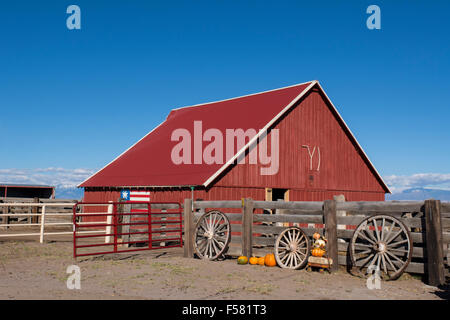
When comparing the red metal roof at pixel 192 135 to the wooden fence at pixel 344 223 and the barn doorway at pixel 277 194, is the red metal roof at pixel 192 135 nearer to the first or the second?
the barn doorway at pixel 277 194

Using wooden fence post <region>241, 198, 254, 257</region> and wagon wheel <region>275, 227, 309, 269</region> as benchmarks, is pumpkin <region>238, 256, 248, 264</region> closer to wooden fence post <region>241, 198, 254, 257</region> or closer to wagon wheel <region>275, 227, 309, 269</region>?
wooden fence post <region>241, 198, 254, 257</region>

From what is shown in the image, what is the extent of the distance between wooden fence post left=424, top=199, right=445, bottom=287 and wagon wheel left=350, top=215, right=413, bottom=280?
0.41 metres

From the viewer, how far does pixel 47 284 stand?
9438mm

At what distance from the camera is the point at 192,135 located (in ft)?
88.8

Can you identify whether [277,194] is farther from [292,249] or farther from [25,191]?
[25,191]

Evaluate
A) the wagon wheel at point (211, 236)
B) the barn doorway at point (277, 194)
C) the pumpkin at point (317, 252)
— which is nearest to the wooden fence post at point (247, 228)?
the wagon wheel at point (211, 236)

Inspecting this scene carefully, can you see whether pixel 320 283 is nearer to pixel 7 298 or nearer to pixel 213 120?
pixel 7 298

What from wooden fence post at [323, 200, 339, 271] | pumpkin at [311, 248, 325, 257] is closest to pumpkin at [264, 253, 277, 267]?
pumpkin at [311, 248, 325, 257]

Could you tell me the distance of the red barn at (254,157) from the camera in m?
22.3

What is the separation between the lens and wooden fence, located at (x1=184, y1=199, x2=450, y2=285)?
31.7 ft

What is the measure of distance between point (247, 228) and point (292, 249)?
6.38 ft

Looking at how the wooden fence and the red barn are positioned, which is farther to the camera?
the red barn

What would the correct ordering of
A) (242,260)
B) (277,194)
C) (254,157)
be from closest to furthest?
(242,260) < (254,157) < (277,194)

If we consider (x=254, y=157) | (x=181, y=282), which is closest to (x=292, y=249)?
(x=181, y=282)
